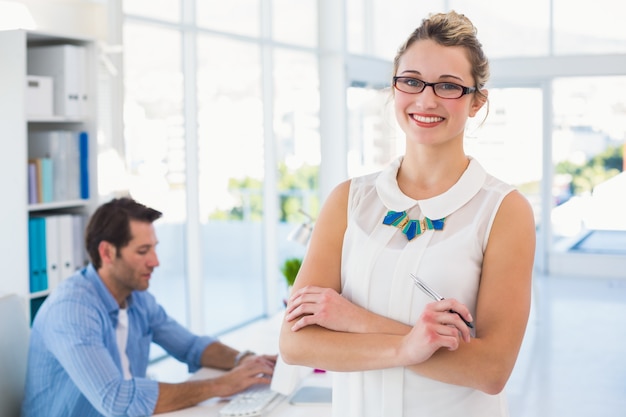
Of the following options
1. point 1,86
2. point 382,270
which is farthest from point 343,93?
point 382,270

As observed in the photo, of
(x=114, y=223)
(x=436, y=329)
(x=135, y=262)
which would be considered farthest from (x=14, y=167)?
(x=436, y=329)

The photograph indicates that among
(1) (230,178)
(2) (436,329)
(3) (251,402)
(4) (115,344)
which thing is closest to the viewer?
(2) (436,329)

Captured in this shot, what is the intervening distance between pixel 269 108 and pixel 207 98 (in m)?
1.01

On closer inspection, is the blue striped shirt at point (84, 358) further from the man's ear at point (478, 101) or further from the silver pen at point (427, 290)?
the man's ear at point (478, 101)

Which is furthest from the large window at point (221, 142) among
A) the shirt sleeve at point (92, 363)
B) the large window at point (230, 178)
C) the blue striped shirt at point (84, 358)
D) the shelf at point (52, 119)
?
the shirt sleeve at point (92, 363)

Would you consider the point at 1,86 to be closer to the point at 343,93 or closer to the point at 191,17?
the point at 191,17

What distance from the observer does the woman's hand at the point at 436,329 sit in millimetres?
1438

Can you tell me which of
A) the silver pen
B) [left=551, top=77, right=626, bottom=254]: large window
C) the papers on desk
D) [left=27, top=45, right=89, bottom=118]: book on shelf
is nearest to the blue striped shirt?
the papers on desk

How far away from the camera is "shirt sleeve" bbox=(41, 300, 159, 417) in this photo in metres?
2.63

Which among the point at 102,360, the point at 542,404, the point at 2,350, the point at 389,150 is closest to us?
the point at 102,360

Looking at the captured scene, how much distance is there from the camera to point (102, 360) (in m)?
2.68

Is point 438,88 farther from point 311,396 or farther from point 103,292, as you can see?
point 103,292

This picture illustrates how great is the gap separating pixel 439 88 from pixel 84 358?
1.62 metres

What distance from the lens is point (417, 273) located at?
1539 mm
